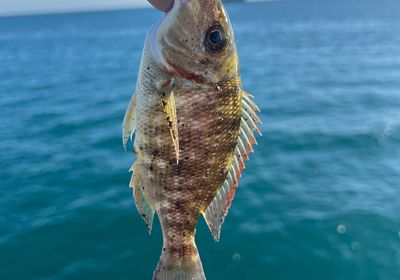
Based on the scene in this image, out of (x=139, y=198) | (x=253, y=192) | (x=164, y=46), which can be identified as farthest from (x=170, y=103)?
(x=253, y=192)

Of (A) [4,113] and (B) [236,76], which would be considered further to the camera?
(A) [4,113]

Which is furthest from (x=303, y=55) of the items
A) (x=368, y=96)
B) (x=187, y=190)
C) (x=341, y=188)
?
(x=187, y=190)

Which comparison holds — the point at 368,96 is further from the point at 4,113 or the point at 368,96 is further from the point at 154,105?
the point at 154,105

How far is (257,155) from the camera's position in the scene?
73.5 ft

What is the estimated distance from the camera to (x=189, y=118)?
359 cm

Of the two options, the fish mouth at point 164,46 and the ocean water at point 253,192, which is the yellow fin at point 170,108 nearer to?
the fish mouth at point 164,46

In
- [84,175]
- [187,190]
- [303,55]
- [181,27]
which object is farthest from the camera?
[303,55]

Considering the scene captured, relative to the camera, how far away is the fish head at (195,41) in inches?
134

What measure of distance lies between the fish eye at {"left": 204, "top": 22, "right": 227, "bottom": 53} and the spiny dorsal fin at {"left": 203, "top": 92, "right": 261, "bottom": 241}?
544 millimetres

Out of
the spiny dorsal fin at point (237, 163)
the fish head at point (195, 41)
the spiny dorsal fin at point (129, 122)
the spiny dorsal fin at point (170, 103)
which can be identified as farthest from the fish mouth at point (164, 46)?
the spiny dorsal fin at point (237, 163)

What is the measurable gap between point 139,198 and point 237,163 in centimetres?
108

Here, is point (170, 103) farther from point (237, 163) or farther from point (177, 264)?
point (177, 264)

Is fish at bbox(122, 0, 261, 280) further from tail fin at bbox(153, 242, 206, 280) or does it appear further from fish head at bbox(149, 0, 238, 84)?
tail fin at bbox(153, 242, 206, 280)

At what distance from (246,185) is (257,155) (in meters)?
3.58
